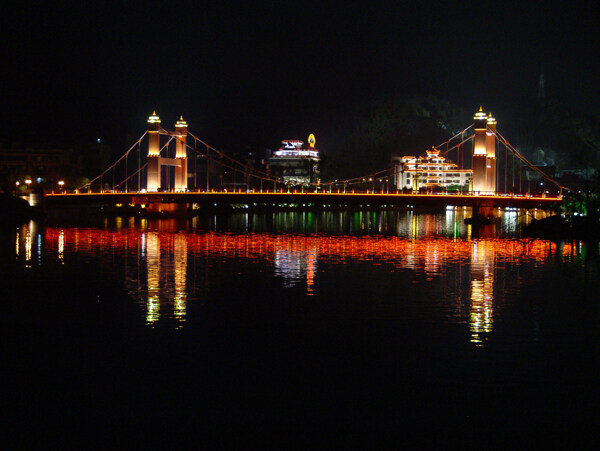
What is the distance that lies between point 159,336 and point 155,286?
686 centimetres

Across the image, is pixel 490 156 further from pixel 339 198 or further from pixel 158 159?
pixel 158 159

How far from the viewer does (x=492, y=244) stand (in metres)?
36.0

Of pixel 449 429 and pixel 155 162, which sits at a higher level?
pixel 155 162

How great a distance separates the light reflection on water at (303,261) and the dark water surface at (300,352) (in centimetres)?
15

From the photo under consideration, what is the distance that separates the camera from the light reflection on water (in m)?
18.5

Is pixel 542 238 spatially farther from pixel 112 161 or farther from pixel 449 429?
pixel 112 161

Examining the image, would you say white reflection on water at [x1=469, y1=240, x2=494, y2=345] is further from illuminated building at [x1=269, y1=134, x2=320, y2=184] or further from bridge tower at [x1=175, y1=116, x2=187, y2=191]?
illuminated building at [x1=269, y1=134, x2=320, y2=184]

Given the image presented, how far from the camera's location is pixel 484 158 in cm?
5344

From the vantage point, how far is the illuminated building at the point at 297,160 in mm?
120438

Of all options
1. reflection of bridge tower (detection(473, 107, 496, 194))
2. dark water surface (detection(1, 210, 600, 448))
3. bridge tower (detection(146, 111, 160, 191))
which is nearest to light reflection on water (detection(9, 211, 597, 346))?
dark water surface (detection(1, 210, 600, 448))

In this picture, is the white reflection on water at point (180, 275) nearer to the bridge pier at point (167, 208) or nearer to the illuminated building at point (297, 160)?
the bridge pier at point (167, 208)

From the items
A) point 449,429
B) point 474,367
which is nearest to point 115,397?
point 449,429

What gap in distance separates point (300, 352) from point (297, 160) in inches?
4363

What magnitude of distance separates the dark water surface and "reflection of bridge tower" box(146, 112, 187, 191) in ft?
110
